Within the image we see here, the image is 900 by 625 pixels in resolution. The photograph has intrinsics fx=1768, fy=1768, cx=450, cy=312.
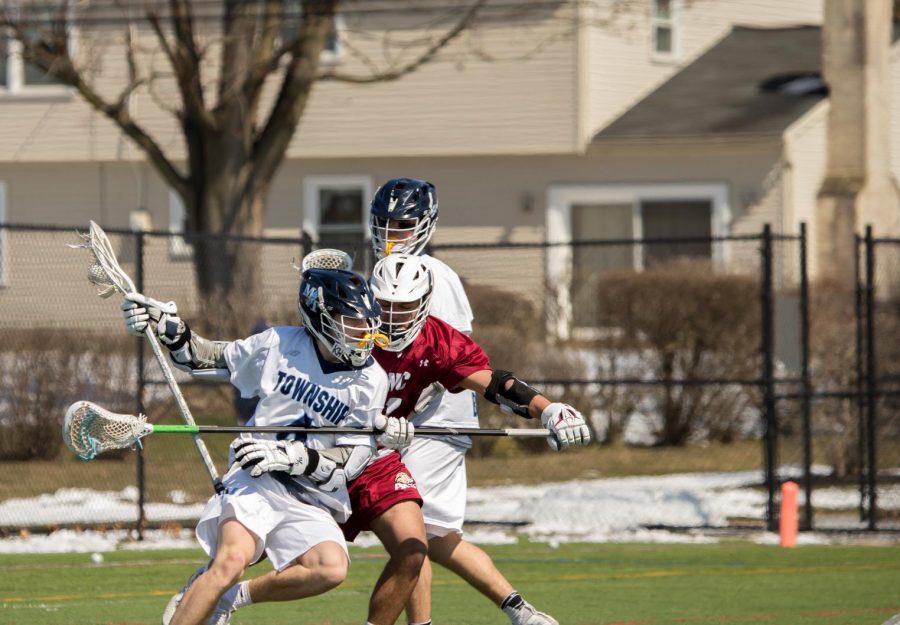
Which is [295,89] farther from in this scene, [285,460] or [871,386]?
[285,460]

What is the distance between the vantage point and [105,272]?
7.24 m

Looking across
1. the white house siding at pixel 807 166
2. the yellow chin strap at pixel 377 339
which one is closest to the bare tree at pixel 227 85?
the white house siding at pixel 807 166

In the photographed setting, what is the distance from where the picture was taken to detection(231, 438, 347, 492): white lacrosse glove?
6.53m

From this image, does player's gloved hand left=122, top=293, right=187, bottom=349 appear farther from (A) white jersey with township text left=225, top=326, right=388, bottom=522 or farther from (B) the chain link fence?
(B) the chain link fence

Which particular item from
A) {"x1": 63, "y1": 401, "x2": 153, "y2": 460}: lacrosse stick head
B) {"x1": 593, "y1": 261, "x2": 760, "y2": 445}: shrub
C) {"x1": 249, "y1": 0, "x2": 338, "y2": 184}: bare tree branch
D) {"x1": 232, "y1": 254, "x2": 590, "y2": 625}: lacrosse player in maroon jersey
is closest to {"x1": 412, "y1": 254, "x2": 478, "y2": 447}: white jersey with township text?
{"x1": 232, "y1": 254, "x2": 590, "y2": 625}: lacrosse player in maroon jersey

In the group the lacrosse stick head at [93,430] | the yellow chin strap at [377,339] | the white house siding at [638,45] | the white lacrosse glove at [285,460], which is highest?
the white house siding at [638,45]

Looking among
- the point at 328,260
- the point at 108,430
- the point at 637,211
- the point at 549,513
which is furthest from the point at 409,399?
the point at 637,211

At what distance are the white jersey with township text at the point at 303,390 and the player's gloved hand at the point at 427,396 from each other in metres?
0.71

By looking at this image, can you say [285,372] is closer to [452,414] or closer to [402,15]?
[452,414]

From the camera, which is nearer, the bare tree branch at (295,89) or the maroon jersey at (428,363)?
the maroon jersey at (428,363)

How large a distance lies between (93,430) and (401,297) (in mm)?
1316

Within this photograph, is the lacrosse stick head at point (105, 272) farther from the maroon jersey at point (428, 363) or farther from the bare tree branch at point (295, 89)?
the bare tree branch at point (295, 89)

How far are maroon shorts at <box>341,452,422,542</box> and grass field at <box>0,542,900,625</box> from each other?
2.03m

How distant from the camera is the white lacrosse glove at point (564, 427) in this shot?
7102mm
